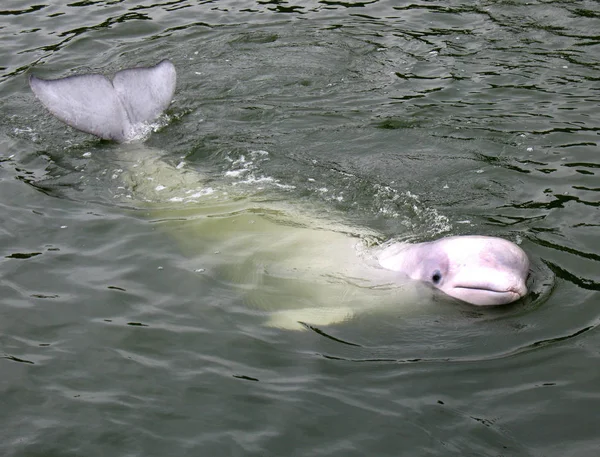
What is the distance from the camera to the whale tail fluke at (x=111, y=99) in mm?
8492

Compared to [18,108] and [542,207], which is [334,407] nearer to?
[542,207]

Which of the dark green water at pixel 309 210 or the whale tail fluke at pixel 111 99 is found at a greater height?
the whale tail fluke at pixel 111 99

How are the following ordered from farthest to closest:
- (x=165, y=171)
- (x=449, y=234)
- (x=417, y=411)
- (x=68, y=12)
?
(x=68, y=12) < (x=165, y=171) < (x=449, y=234) < (x=417, y=411)

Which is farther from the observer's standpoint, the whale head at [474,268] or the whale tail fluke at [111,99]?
the whale tail fluke at [111,99]

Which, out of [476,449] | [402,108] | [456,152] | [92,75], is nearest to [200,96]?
[92,75]

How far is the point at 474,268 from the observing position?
6383 millimetres

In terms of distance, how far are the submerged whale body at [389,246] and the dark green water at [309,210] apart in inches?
7.3

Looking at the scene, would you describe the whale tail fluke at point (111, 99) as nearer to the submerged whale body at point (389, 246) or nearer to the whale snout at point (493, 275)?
the submerged whale body at point (389, 246)

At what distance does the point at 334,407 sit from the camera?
5277 millimetres

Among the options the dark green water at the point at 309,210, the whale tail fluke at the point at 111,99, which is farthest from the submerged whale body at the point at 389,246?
the dark green water at the point at 309,210

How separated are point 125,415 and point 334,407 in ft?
4.27

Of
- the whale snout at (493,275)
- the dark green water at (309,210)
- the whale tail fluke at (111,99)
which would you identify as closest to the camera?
the dark green water at (309,210)

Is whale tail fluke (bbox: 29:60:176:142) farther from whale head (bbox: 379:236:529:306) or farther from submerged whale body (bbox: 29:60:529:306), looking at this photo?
whale head (bbox: 379:236:529:306)

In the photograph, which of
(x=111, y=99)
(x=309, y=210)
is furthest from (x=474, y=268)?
(x=111, y=99)
